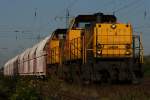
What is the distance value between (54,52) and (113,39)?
750 centimetres

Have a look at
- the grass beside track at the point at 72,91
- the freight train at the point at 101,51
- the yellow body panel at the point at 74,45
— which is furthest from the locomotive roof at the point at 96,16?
the grass beside track at the point at 72,91

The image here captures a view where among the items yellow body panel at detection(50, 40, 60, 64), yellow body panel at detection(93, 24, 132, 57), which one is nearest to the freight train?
yellow body panel at detection(93, 24, 132, 57)

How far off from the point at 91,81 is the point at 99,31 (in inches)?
95.0

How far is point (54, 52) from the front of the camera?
25953 millimetres

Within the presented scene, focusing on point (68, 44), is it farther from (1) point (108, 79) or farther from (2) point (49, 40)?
(2) point (49, 40)

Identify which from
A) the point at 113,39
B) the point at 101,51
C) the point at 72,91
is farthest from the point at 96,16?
the point at 72,91

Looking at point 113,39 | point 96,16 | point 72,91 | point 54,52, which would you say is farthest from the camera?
point 54,52

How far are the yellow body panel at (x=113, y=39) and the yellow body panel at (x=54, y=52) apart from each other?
6.48 metres

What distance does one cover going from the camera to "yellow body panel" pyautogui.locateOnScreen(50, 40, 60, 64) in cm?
2542

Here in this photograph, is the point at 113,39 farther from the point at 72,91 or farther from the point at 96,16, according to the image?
the point at 72,91

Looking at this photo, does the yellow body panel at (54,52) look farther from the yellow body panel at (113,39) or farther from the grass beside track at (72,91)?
the grass beside track at (72,91)

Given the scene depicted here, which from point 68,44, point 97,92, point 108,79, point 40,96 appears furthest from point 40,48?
Result: point 40,96

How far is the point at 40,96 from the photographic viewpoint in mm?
13812

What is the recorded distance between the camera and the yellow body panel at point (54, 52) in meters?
25.4
